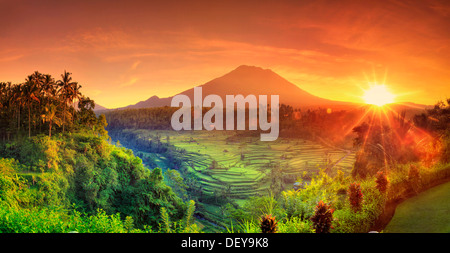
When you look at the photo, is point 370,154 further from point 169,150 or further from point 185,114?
point 185,114

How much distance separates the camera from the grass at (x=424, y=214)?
4277mm

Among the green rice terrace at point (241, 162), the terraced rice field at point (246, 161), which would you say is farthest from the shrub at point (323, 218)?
the terraced rice field at point (246, 161)

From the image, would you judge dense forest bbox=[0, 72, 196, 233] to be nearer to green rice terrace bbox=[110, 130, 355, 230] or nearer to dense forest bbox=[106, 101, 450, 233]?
dense forest bbox=[106, 101, 450, 233]

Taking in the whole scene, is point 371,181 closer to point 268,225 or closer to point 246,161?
point 268,225

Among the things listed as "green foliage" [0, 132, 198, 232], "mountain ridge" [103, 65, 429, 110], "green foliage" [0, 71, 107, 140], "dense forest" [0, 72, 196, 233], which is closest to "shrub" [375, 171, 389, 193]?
"dense forest" [0, 72, 196, 233]

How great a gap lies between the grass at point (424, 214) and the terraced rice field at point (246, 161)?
24580mm

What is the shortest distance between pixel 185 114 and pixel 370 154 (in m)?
71.2

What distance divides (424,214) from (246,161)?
160 feet

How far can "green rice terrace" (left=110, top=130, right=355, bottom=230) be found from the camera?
37.3m

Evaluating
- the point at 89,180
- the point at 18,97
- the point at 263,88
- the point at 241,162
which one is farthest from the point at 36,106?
the point at 263,88

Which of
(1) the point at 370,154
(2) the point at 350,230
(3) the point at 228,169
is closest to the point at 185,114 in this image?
(3) the point at 228,169

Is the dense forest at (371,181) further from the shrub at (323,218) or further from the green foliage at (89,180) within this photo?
the green foliage at (89,180)

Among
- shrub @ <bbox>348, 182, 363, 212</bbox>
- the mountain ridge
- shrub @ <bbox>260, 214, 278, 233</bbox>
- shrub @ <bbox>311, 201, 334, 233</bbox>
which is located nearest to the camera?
shrub @ <bbox>260, 214, 278, 233</bbox>

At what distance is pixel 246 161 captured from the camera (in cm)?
5319
